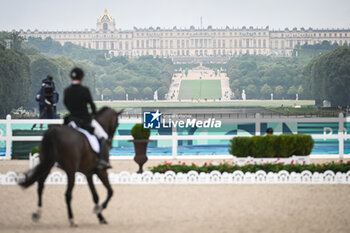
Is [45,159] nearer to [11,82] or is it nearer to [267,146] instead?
[267,146]

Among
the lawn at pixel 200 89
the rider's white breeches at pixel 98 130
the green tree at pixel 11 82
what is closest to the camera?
the rider's white breeches at pixel 98 130

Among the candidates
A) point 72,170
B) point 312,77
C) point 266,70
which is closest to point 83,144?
A: point 72,170

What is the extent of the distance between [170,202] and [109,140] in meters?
1.94

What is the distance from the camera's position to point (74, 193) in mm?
13930

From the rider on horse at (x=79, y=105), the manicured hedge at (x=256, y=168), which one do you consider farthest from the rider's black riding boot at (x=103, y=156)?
the manicured hedge at (x=256, y=168)

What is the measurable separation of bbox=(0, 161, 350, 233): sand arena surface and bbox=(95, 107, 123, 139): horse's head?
1.21 metres

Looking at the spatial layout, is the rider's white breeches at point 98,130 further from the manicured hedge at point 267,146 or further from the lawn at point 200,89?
the lawn at point 200,89

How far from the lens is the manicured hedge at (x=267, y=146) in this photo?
1611cm

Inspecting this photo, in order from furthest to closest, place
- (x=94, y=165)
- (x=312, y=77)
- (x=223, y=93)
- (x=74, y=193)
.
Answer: (x=223, y=93), (x=312, y=77), (x=74, y=193), (x=94, y=165)

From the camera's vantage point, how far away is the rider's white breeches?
36.2ft

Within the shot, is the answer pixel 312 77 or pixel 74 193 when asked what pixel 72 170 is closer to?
pixel 74 193

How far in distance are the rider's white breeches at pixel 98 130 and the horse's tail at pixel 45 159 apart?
77cm

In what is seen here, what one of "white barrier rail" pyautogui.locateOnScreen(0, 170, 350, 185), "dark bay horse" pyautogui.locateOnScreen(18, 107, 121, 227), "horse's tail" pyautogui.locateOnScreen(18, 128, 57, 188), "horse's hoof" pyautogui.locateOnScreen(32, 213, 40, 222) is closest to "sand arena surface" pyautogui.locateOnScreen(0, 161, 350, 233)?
"horse's hoof" pyautogui.locateOnScreen(32, 213, 40, 222)

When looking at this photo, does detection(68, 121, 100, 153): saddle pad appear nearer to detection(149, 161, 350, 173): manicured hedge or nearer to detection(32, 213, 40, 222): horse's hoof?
detection(32, 213, 40, 222): horse's hoof
